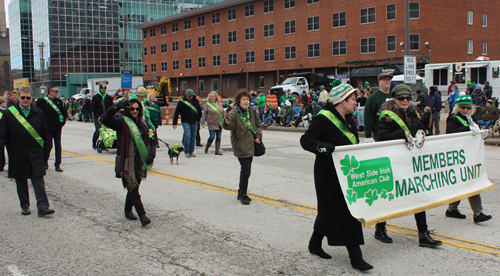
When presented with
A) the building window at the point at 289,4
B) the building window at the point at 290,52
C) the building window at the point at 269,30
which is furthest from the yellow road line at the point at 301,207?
the building window at the point at 269,30

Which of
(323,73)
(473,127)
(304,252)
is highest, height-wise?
(323,73)

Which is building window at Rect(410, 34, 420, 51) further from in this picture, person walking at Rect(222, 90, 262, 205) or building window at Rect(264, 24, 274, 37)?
person walking at Rect(222, 90, 262, 205)

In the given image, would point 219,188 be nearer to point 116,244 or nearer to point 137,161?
point 137,161

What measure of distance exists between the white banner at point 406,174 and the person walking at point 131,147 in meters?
2.83

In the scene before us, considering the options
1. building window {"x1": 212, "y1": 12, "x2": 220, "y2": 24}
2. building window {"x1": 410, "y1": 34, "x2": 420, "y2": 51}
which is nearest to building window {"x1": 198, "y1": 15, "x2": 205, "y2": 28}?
building window {"x1": 212, "y1": 12, "x2": 220, "y2": 24}

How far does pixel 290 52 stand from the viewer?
4834 cm

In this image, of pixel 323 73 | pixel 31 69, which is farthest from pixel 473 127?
pixel 31 69

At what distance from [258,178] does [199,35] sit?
52.0 m

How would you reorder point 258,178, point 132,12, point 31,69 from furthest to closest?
1. point 31,69
2. point 132,12
3. point 258,178

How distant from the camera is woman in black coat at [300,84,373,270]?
427 centimetres

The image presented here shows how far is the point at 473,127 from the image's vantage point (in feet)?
19.1

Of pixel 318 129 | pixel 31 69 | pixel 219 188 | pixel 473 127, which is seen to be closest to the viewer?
pixel 318 129

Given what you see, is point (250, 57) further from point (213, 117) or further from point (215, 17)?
point (213, 117)

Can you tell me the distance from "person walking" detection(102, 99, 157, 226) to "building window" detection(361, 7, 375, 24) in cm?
3902
